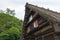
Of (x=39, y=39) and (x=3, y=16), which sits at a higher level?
(x=3, y=16)

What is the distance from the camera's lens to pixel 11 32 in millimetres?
37531

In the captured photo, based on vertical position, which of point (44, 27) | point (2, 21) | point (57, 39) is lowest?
point (57, 39)

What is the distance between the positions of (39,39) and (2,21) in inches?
1888

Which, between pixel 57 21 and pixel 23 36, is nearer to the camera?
pixel 57 21

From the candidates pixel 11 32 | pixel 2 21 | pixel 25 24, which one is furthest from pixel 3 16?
pixel 25 24

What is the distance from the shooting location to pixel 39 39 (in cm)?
887

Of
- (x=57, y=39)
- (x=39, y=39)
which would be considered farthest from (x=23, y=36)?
(x=57, y=39)

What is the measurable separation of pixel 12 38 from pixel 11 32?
7.23 feet

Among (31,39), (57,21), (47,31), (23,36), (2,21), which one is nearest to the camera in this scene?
(57,21)

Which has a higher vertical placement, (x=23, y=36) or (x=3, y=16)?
(x=3, y=16)

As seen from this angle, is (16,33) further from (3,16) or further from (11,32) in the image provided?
(3,16)

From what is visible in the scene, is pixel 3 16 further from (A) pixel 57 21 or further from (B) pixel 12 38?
(A) pixel 57 21

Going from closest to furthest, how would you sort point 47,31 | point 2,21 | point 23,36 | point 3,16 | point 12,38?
1. point 47,31
2. point 23,36
3. point 12,38
4. point 2,21
5. point 3,16

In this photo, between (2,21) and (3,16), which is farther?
(3,16)
